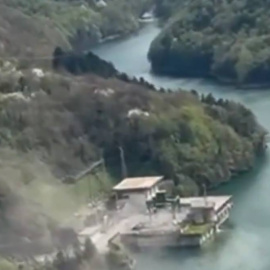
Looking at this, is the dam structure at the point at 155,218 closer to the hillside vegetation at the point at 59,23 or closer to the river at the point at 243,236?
the river at the point at 243,236

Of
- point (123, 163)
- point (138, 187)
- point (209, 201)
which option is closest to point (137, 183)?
point (138, 187)

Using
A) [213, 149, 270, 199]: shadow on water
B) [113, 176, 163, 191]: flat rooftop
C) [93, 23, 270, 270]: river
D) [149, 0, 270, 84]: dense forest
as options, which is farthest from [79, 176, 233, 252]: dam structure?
[149, 0, 270, 84]: dense forest

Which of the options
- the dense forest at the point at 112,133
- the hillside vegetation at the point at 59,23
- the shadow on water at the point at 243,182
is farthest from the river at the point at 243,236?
the hillside vegetation at the point at 59,23

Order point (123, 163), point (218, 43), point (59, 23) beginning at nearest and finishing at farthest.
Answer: point (123, 163)
point (218, 43)
point (59, 23)

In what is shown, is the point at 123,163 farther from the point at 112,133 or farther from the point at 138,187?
the point at 138,187

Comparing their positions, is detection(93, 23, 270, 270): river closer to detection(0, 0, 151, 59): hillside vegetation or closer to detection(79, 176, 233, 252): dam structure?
detection(79, 176, 233, 252): dam structure

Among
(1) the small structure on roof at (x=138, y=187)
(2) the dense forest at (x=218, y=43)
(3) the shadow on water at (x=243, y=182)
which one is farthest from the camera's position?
(2) the dense forest at (x=218, y=43)
